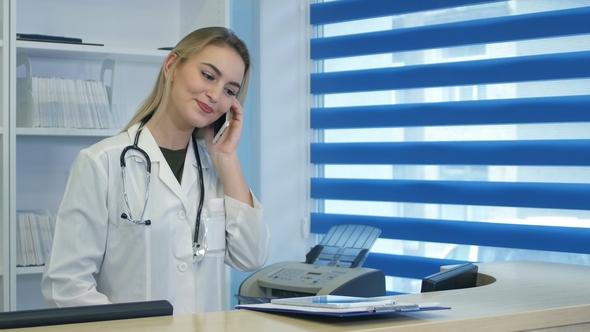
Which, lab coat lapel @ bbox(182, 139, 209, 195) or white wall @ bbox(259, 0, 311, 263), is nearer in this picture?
lab coat lapel @ bbox(182, 139, 209, 195)

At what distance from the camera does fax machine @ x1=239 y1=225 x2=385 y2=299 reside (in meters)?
2.63

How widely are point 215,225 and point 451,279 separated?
0.73 m

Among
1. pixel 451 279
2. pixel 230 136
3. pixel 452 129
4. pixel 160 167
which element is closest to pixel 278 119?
pixel 452 129

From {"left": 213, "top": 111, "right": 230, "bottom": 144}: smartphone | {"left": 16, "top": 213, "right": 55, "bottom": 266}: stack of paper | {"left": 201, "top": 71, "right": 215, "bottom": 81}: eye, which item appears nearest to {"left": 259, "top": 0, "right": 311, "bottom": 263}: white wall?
{"left": 16, "top": 213, "right": 55, "bottom": 266}: stack of paper

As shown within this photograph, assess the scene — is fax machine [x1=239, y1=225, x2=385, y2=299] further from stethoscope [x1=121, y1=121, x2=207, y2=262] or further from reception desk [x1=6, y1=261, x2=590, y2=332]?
reception desk [x1=6, y1=261, x2=590, y2=332]

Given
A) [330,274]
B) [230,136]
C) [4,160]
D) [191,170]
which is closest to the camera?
[191,170]

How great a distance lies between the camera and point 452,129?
3205 millimetres

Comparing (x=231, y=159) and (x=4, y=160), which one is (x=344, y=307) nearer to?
(x=231, y=159)

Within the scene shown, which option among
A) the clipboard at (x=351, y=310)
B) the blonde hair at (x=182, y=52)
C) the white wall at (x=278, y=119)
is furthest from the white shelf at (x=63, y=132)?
the clipboard at (x=351, y=310)

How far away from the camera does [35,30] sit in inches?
128

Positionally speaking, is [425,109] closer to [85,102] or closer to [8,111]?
[85,102]

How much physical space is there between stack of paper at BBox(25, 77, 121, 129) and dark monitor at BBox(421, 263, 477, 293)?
5.87 feet

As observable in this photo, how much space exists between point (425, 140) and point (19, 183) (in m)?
1.88

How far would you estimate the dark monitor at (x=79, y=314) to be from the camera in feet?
4.00
